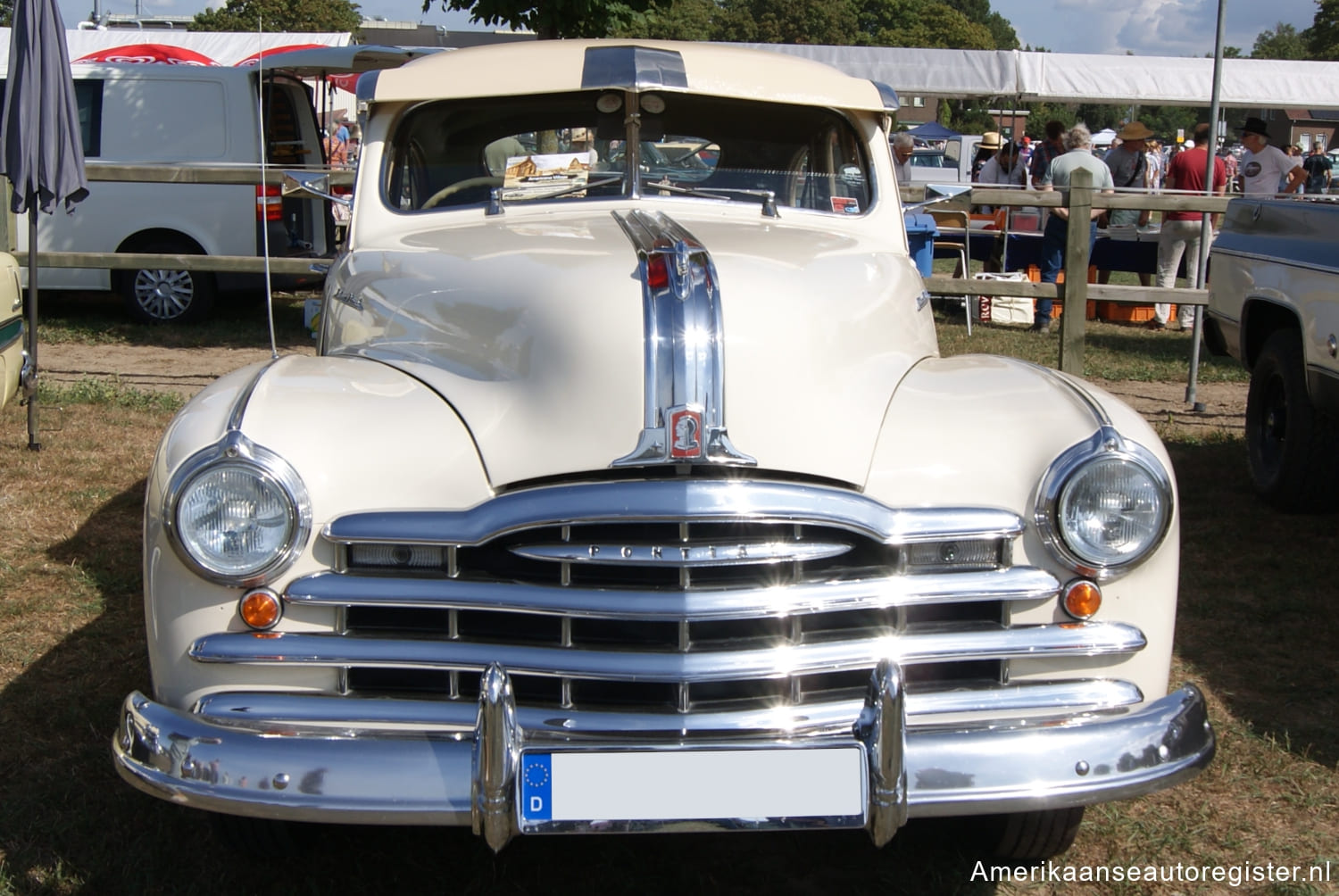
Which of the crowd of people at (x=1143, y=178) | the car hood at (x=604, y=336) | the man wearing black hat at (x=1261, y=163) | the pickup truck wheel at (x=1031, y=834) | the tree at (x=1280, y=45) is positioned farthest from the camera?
the tree at (x=1280, y=45)

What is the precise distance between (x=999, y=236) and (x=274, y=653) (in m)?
A: 11.2

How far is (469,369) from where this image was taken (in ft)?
9.14

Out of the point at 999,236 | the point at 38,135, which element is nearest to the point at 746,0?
the point at 999,236

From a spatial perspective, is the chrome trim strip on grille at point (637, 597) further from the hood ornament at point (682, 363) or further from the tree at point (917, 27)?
the tree at point (917, 27)

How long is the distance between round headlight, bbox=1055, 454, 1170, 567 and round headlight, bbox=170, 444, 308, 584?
1.45m

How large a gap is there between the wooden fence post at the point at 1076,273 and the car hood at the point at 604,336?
3915 millimetres

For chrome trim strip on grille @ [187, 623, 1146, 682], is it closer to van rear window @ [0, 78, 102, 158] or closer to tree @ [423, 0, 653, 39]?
tree @ [423, 0, 653, 39]

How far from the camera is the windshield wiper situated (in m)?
3.71

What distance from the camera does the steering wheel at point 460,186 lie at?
377 cm

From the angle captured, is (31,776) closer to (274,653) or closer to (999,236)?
(274,653)

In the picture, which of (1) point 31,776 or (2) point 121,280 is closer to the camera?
(1) point 31,776

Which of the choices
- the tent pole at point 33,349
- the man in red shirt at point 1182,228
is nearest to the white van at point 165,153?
the tent pole at point 33,349

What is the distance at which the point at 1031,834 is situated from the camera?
110 inches

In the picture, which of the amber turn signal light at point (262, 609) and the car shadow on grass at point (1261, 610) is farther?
the car shadow on grass at point (1261, 610)
